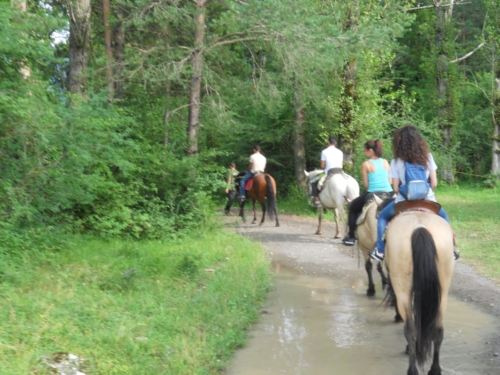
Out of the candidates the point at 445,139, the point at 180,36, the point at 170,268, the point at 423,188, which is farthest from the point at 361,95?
the point at 423,188

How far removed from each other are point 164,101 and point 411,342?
1288 cm

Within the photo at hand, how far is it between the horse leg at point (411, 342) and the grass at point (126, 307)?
194 centimetres

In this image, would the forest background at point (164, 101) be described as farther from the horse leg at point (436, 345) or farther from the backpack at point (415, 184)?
the horse leg at point (436, 345)

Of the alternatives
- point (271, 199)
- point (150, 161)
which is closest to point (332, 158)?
point (271, 199)

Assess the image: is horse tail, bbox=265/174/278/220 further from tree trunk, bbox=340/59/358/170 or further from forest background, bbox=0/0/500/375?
tree trunk, bbox=340/59/358/170

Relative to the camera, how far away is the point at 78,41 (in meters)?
13.5

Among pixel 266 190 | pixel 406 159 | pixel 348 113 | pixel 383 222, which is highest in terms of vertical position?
pixel 348 113

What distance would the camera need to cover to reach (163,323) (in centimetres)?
709

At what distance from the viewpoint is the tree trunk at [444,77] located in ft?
100

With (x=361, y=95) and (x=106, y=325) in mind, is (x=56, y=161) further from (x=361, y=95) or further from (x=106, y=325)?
(x=361, y=95)

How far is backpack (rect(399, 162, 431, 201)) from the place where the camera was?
6637 mm

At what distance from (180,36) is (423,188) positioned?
13387 mm

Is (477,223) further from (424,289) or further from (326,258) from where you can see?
(424,289)

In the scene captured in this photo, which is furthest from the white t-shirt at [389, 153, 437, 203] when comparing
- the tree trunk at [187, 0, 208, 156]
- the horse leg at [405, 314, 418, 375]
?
the tree trunk at [187, 0, 208, 156]
